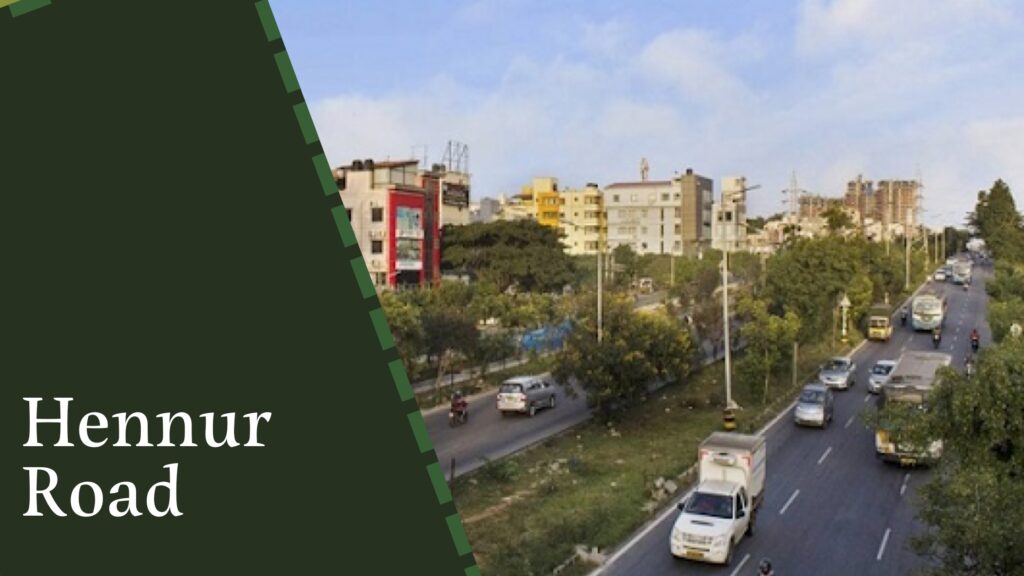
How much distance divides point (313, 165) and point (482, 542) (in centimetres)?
1298

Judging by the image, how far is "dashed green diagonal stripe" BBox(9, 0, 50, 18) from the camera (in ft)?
19.3

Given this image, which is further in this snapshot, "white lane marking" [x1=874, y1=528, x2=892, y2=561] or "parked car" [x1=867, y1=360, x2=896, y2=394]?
"parked car" [x1=867, y1=360, x2=896, y2=394]

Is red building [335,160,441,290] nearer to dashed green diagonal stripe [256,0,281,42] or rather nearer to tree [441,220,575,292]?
tree [441,220,575,292]

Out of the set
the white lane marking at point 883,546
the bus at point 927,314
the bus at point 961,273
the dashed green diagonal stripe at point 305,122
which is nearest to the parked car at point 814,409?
the white lane marking at point 883,546

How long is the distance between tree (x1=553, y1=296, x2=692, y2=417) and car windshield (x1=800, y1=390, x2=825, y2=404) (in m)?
4.08

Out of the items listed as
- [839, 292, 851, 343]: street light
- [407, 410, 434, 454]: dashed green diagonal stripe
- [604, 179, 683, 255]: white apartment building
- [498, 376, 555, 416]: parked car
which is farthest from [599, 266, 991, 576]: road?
[604, 179, 683, 255]: white apartment building

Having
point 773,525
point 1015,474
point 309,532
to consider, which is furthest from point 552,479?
point 309,532

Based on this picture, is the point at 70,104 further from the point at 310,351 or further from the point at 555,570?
the point at 555,570

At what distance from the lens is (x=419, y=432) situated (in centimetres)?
604

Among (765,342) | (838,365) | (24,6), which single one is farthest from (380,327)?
(838,365)

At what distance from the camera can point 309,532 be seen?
19.9 feet

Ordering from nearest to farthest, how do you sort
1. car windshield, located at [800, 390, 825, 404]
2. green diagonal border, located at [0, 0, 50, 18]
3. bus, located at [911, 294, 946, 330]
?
green diagonal border, located at [0, 0, 50, 18]
car windshield, located at [800, 390, 825, 404]
bus, located at [911, 294, 946, 330]

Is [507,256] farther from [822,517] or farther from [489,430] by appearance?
[822,517]

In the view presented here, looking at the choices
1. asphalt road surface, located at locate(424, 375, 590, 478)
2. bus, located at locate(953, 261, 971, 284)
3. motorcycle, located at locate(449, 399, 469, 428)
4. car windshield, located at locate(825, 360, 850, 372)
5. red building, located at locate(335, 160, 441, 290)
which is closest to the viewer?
asphalt road surface, located at locate(424, 375, 590, 478)
